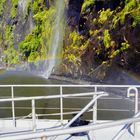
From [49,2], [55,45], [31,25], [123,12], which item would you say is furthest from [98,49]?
[31,25]

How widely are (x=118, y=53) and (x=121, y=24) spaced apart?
2.34 meters

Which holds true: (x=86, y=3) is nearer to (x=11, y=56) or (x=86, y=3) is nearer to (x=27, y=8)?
(x=27, y=8)

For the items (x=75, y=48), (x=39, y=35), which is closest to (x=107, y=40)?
(x=75, y=48)

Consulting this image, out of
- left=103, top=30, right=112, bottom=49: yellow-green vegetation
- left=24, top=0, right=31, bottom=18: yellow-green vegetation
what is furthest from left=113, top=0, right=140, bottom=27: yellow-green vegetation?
left=24, top=0, right=31, bottom=18: yellow-green vegetation

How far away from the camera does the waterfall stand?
115 ft

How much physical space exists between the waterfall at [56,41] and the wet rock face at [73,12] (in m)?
1.79

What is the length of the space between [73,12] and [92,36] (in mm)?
5262

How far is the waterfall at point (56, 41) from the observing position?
35094 mm

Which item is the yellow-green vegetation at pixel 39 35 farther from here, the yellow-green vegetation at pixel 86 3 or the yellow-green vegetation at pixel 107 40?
the yellow-green vegetation at pixel 107 40

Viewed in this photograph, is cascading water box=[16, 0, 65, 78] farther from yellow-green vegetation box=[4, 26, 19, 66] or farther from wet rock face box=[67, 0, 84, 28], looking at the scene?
yellow-green vegetation box=[4, 26, 19, 66]

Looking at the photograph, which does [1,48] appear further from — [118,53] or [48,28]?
[118,53]

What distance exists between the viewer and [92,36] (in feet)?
93.6

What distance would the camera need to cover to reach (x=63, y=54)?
33.8m

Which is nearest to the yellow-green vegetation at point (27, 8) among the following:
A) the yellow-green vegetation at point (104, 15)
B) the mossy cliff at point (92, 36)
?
the mossy cliff at point (92, 36)
